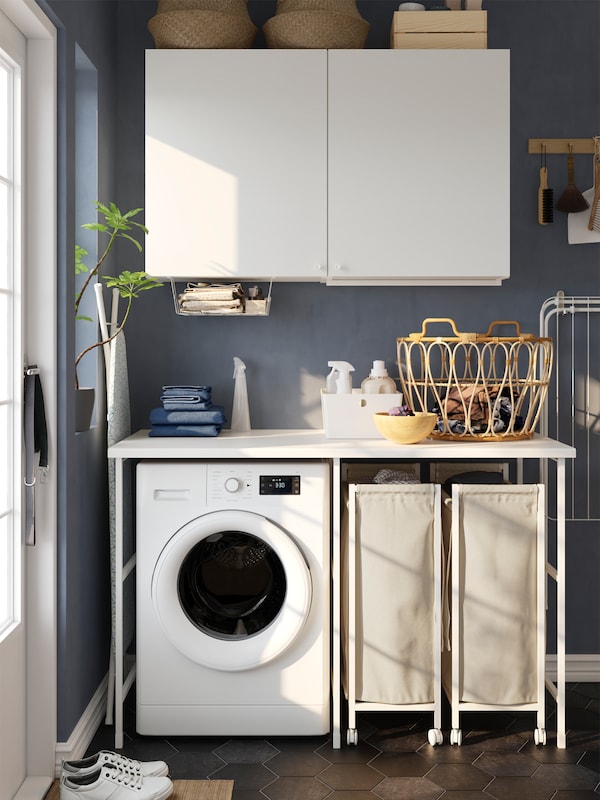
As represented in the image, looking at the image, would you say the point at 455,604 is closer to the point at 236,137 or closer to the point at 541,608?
the point at 541,608

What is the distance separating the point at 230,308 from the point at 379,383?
1.98 ft

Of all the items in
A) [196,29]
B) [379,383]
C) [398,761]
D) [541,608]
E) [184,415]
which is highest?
[196,29]

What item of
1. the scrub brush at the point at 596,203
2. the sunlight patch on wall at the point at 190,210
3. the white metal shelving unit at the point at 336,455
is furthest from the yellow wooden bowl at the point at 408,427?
the scrub brush at the point at 596,203

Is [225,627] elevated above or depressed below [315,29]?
below

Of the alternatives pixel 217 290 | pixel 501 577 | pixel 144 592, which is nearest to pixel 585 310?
pixel 501 577

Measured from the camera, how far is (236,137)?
273cm

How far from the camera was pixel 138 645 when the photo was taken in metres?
2.57

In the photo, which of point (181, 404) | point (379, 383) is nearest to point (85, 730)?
point (181, 404)

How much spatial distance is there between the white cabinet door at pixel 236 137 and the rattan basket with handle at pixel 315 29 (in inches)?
2.3

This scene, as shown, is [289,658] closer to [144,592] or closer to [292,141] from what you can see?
[144,592]

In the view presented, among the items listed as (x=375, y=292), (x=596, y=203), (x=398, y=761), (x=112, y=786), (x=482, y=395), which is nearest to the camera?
(x=112, y=786)

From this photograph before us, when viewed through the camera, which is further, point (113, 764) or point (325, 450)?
point (325, 450)

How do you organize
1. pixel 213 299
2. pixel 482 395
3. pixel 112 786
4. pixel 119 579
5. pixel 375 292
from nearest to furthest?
1. pixel 112 786
2. pixel 119 579
3. pixel 482 395
4. pixel 213 299
5. pixel 375 292

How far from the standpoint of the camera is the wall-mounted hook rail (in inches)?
120
